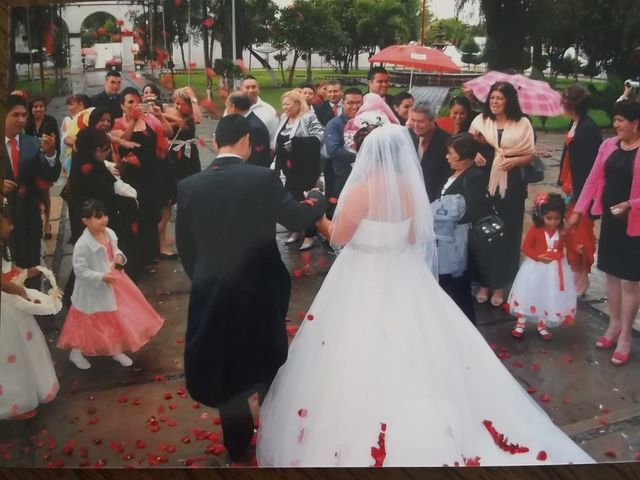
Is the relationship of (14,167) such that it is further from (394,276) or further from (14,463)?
(394,276)

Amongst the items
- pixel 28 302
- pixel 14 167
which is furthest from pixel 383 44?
pixel 28 302

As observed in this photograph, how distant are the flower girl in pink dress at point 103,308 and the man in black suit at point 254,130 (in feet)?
1.88

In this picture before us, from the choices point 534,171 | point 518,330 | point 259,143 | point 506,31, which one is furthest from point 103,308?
point 506,31

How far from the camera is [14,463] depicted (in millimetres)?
2156

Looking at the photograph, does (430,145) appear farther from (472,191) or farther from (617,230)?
→ (617,230)

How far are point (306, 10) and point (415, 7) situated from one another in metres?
0.39

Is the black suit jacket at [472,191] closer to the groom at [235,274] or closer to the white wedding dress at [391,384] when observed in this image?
the white wedding dress at [391,384]

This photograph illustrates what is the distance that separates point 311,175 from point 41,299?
40.3 inches

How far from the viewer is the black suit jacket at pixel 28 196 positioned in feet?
7.13

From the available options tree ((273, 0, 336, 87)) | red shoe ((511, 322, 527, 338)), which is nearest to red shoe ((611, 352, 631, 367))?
red shoe ((511, 322, 527, 338))

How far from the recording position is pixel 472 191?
7.20ft

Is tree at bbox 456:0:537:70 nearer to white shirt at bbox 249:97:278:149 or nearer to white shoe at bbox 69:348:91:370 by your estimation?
white shirt at bbox 249:97:278:149

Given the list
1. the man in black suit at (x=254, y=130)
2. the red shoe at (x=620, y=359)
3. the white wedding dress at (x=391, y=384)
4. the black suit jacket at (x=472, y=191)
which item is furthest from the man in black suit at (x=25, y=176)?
the red shoe at (x=620, y=359)

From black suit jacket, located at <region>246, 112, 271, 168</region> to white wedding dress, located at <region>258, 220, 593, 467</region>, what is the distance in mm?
392
